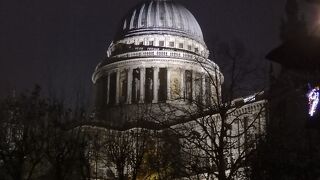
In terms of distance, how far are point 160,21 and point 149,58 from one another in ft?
28.5

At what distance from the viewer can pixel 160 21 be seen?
90.1m

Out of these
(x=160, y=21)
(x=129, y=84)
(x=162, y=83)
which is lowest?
(x=129, y=84)

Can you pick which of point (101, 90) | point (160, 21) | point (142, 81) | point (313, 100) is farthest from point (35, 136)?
point (160, 21)

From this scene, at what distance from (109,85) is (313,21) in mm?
68776

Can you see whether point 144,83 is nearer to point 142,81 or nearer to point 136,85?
point 142,81

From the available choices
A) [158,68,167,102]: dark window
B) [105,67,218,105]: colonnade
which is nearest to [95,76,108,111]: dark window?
[105,67,218,105]: colonnade

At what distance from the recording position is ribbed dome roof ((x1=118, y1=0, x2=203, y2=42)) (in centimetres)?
8894

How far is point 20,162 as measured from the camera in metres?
28.4

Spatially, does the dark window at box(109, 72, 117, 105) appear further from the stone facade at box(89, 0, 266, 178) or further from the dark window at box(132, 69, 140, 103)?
the dark window at box(132, 69, 140, 103)

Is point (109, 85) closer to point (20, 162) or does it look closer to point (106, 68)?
point (106, 68)

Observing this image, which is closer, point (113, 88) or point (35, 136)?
point (35, 136)

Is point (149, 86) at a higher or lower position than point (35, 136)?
higher

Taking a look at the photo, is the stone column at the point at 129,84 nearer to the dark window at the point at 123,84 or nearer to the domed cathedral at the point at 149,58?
the domed cathedral at the point at 149,58

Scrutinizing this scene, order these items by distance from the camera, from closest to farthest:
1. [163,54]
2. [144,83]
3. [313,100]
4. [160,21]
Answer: [313,100]
[144,83]
[163,54]
[160,21]
